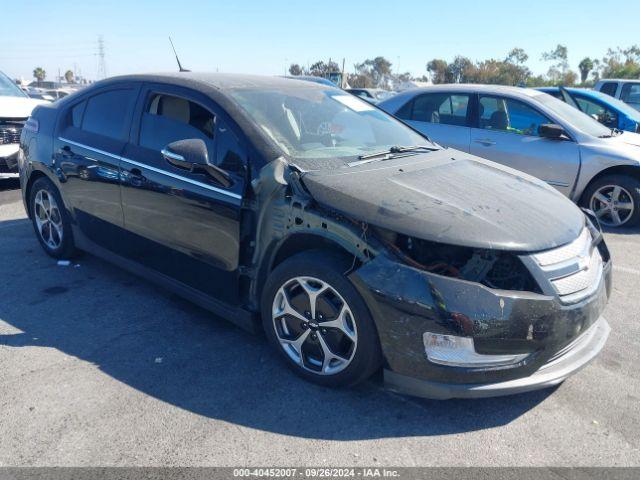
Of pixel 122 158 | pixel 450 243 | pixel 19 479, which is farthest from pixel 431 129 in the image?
pixel 19 479

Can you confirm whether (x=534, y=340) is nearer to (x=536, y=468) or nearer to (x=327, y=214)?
(x=536, y=468)

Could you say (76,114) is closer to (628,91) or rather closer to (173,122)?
(173,122)

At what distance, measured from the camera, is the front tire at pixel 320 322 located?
2707 millimetres

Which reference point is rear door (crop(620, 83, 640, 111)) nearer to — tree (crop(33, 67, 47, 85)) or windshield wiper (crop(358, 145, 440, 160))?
windshield wiper (crop(358, 145, 440, 160))

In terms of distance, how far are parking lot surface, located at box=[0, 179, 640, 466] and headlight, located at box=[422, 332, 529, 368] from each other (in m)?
0.39

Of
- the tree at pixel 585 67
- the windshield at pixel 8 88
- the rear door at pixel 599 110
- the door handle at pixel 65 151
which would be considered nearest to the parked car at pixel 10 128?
the windshield at pixel 8 88

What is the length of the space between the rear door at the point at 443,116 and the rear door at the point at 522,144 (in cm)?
17

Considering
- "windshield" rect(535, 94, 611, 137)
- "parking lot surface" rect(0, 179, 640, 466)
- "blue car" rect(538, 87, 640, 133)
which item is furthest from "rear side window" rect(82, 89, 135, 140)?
"blue car" rect(538, 87, 640, 133)

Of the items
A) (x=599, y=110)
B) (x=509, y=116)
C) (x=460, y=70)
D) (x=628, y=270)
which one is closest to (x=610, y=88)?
(x=599, y=110)

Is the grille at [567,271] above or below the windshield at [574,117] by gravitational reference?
below

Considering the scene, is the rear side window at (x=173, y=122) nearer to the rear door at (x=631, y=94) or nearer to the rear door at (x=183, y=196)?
the rear door at (x=183, y=196)

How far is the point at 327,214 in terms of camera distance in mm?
2824

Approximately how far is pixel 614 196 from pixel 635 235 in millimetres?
529

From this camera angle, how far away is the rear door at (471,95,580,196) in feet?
21.3
